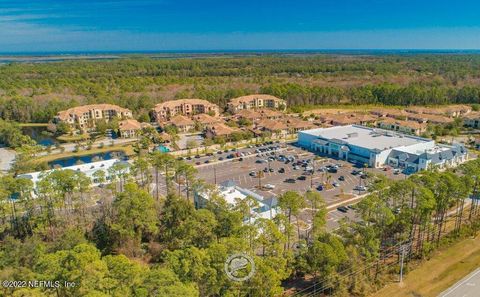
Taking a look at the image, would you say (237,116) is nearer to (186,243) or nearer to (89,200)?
(89,200)

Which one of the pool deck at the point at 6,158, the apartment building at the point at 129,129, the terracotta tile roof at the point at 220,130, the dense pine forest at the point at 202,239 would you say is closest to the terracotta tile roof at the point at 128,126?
the apartment building at the point at 129,129

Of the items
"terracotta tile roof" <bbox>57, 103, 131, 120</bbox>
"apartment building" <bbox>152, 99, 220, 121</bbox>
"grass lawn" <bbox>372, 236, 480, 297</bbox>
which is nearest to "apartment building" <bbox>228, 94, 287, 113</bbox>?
"apartment building" <bbox>152, 99, 220, 121</bbox>

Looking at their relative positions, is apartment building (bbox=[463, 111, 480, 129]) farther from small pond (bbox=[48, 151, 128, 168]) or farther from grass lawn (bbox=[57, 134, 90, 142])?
grass lawn (bbox=[57, 134, 90, 142])

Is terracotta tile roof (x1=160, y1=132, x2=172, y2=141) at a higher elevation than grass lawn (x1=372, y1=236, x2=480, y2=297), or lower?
higher

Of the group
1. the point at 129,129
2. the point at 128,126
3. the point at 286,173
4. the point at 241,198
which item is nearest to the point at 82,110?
the point at 128,126

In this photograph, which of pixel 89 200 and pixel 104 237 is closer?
pixel 104 237

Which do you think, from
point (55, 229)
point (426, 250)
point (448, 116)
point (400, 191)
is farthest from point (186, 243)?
point (448, 116)
